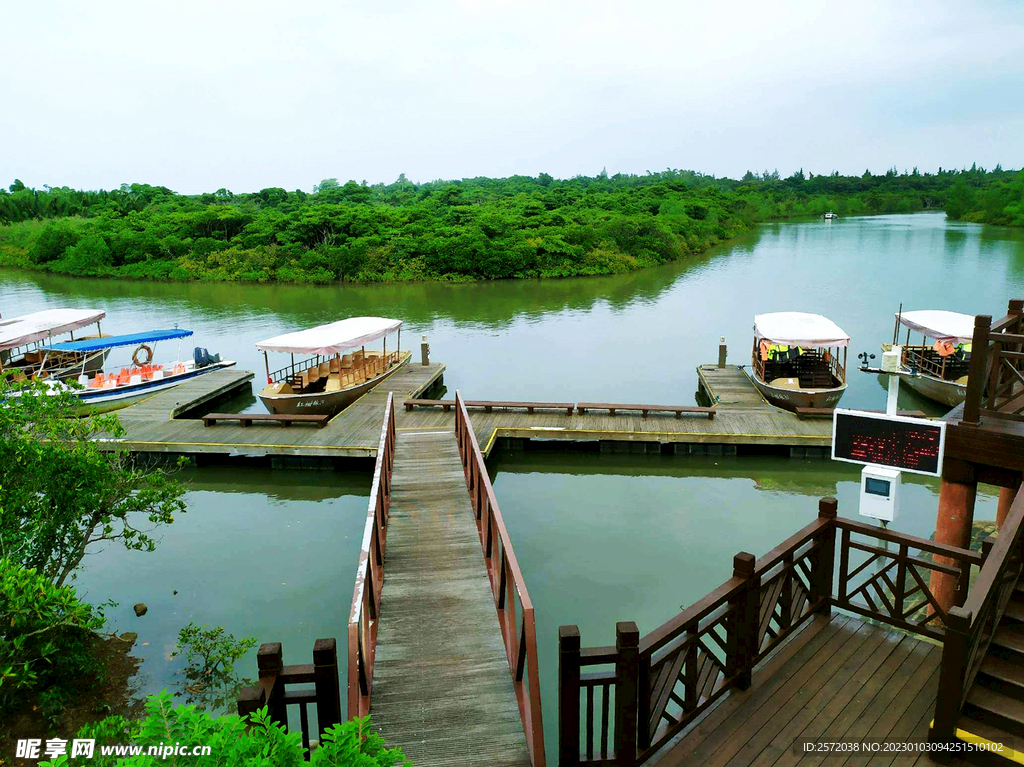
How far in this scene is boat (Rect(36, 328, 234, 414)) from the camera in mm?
19141

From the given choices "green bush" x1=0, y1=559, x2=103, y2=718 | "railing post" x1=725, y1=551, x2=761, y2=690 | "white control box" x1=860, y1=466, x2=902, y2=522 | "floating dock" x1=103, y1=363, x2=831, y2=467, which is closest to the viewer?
"railing post" x1=725, y1=551, x2=761, y2=690

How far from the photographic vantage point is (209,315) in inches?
1459

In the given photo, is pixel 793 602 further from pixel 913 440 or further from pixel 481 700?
pixel 481 700

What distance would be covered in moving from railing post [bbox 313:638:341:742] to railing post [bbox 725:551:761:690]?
276 cm

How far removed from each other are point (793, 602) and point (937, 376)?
52.8ft

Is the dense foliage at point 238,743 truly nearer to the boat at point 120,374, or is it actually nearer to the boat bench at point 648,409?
the boat bench at point 648,409

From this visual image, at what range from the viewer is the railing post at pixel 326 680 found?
179 inches

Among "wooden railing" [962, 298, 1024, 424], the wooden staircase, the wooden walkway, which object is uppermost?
"wooden railing" [962, 298, 1024, 424]

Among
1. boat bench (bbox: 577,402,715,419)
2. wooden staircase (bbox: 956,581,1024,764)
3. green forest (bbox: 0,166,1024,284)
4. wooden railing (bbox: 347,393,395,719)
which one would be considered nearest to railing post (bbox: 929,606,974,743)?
wooden staircase (bbox: 956,581,1024,764)

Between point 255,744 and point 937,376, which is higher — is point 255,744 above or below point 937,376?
above

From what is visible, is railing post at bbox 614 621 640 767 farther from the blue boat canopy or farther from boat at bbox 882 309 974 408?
the blue boat canopy

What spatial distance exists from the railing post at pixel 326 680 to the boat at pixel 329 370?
13475mm

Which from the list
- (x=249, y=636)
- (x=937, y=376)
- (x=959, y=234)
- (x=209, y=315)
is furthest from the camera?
(x=959, y=234)

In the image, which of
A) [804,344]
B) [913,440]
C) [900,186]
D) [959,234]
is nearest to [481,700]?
[913,440]
